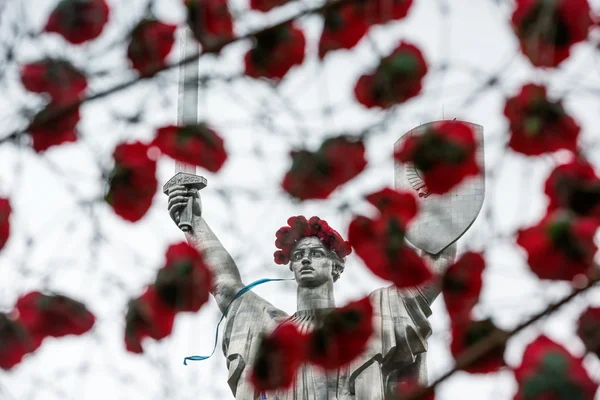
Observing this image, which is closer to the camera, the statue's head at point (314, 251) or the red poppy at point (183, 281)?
the red poppy at point (183, 281)

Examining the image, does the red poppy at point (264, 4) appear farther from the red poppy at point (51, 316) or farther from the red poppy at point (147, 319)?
the red poppy at point (51, 316)

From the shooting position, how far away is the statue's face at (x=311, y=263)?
11.8 meters

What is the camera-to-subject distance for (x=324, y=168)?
6766mm

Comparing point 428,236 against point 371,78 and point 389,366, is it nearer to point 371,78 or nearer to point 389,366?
point 389,366

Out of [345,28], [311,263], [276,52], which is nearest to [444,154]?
[345,28]

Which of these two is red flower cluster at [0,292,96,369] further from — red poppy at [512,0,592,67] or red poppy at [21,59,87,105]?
red poppy at [512,0,592,67]

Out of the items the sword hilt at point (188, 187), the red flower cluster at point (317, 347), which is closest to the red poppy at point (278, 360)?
the red flower cluster at point (317, 347)

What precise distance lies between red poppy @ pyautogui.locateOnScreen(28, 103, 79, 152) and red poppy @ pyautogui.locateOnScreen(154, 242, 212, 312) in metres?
0.66

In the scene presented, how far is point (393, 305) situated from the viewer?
11742 millimetres

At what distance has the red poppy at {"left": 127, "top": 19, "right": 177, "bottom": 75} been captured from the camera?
23.2 feet

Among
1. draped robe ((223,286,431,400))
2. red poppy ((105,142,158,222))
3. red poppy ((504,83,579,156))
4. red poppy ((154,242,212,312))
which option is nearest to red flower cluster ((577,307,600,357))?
red poppy ((504,83,579,156))

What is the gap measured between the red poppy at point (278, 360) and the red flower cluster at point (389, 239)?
0.45 meters

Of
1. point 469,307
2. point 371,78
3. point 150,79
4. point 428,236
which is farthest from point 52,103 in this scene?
point 428,236

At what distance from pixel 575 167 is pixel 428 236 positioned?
3.90 meters
